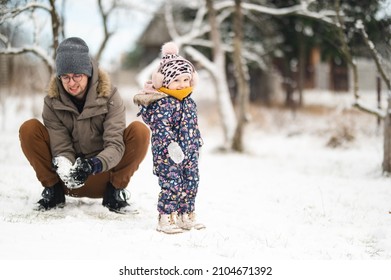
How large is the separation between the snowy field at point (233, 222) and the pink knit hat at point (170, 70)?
1.12 meters

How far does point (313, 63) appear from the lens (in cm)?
3206

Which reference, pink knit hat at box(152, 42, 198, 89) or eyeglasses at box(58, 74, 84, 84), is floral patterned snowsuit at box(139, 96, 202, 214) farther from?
eyeglasses at box(58, 74, 84, 84)

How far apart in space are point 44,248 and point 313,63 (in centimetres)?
3055

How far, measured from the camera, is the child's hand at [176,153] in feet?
11.8

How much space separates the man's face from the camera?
401 cm

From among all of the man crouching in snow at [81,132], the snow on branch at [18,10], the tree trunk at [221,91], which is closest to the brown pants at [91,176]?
the man crouching in snow at [81,132]

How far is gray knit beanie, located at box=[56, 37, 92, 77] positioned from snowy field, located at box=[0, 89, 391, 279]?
116 centimetres

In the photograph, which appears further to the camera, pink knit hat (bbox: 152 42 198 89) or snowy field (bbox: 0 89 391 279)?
pink knit hat (bbox: 152 42 198 89)

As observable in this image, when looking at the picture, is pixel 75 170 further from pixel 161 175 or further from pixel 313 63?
pixel 313 63

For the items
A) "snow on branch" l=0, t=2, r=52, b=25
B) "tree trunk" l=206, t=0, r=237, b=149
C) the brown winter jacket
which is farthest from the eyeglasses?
"tree trunk" l=206, t=0, r=237, b=149

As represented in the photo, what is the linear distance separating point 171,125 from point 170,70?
406 mm

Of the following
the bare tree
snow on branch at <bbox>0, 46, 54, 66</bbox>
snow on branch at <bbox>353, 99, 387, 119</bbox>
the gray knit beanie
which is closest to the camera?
the gray knit beanie

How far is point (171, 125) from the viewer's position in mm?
3789

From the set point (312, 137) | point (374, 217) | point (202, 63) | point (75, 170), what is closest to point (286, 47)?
point (312, 137)
